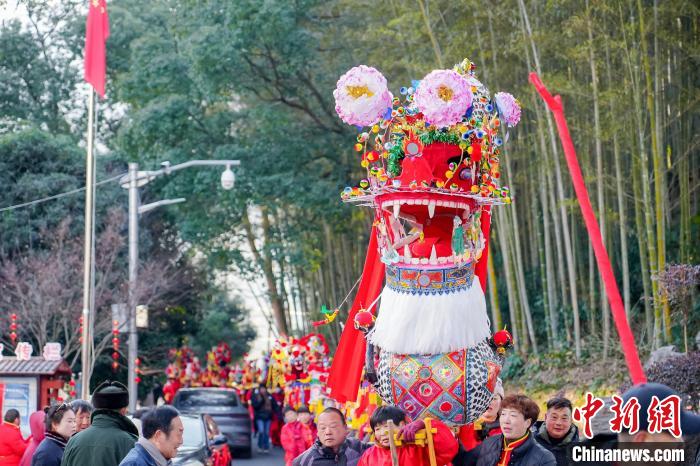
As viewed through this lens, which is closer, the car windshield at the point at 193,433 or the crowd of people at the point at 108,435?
the crowd of people at the point at 108,435

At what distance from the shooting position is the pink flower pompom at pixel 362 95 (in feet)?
28.2

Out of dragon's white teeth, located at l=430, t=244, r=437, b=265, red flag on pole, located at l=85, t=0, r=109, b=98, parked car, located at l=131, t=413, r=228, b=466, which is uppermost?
red flag on pole, located at l=85, t=0, r=109, b=98

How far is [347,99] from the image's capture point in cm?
863

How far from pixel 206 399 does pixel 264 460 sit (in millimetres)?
1599

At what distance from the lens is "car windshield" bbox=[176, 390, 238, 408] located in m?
21.1

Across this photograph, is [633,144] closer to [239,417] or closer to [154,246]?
[239,417]

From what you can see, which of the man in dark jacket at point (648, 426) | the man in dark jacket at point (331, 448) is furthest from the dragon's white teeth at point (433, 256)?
the man in dark jacket at point (648, 426)

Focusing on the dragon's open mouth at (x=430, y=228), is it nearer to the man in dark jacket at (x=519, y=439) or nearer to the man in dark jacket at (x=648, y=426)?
the man in dark jacket at (x=519, y=439)

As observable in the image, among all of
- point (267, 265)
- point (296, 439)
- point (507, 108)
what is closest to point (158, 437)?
point (507, 108)

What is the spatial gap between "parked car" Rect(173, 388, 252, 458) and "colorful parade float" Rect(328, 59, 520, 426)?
12535 millimetres

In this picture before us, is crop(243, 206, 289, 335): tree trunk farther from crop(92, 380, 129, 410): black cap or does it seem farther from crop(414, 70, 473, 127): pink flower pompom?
crop(92, 380, 129, 410): black cap

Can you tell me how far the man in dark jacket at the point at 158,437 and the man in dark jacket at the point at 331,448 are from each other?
4.53 feet

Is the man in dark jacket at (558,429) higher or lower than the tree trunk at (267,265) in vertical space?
lower

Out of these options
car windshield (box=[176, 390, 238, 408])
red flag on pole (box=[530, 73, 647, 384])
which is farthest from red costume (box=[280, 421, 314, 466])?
car windshield (box=[176, 390, 238, 408])
